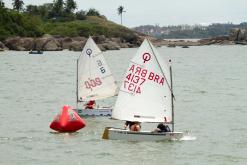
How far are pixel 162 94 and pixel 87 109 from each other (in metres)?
10.1

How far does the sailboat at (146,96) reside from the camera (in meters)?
32.1

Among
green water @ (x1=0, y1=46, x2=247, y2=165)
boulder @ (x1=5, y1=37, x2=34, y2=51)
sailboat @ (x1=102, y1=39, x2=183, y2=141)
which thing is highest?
boulder @ (x1=5, y1=37, x2=34, y2=51)

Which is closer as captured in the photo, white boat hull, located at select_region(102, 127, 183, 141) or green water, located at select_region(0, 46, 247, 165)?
green water, located at select_region(0, 46, 247, 165)

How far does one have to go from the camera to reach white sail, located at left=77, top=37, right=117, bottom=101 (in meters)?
43.9

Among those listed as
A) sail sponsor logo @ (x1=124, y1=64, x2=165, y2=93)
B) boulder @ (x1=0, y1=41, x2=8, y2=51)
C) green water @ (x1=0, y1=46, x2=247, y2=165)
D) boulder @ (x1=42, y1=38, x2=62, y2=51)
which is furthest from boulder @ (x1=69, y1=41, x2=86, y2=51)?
sail sponsor logo @ (x1=124, y1=64, x2=165, y2=93)

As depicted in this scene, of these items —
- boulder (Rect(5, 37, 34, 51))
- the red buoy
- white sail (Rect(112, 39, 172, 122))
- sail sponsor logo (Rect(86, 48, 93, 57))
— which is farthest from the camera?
boulder (Rect(5, 37, 34, 51))

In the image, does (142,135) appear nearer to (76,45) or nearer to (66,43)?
(76,45)

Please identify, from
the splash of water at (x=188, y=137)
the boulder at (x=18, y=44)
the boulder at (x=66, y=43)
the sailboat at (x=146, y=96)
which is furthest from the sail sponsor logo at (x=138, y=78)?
the boulder at (x=66, y=43)

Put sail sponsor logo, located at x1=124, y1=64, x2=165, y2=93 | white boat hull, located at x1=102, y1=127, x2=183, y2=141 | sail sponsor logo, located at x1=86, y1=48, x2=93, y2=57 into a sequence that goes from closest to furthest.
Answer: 1. white boat hull, located at x1=102, y1=127, x2=183, y2=141
2. sail sponsor logo, located at x1=124, y1=64, x2=165, y2=93
3. sail sponsor logo, located at x1=86, y1=48, x2=93, y2=57

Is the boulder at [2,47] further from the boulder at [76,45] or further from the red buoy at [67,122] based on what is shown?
the red buoy at [67,122]

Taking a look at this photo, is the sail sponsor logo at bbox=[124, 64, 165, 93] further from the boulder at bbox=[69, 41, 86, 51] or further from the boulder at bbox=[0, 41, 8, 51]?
the boulder at bbox=[69, 41, 86, 51]

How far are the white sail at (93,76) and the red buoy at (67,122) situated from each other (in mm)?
8367

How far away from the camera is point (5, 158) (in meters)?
30.2

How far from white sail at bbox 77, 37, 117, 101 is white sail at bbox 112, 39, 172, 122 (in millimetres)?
10760
